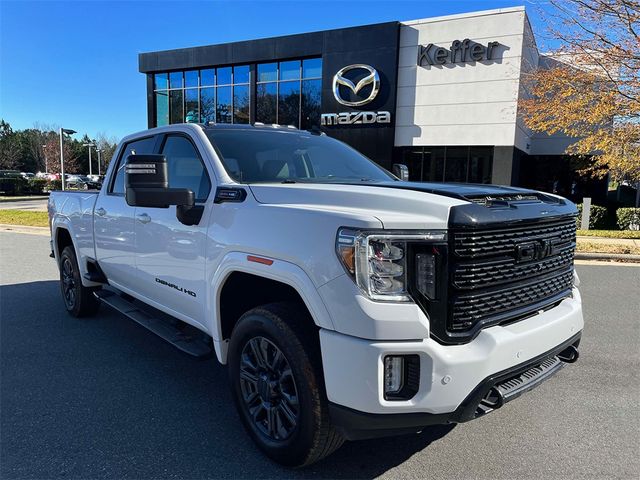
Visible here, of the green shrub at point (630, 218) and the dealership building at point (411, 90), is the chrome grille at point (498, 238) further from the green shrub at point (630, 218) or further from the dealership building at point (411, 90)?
the green shrub at point (630, 218)

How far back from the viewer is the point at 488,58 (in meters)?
19.3

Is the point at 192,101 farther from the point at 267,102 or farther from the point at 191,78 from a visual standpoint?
the point at 267,102

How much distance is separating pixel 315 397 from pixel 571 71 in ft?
47.1

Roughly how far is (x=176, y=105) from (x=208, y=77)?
3086 mm

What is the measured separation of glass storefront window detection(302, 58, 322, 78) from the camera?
76.2 feet

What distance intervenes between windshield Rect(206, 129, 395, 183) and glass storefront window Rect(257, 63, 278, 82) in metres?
21.5

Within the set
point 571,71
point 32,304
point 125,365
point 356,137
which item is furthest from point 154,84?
point 125,365

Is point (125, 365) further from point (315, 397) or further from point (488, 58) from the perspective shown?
point (488, 58)

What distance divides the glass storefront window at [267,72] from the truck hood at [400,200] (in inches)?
904

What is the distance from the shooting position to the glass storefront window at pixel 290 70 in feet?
78.4

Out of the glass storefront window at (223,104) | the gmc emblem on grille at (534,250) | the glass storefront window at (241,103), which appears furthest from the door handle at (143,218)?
the glass storefront window at (223,104)

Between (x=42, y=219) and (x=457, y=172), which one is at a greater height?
(x=457, y=172)

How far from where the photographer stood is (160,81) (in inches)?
1136

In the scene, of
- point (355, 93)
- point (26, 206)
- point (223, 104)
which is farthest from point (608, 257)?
point (26, 206)
